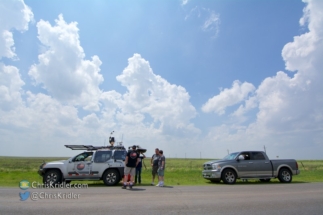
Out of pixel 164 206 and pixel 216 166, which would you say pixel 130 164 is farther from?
pixel 216 166

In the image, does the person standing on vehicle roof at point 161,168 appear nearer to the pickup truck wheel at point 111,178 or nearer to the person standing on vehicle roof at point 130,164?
the person standing on vehicle roof at point 130,164

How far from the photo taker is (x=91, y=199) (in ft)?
27.7

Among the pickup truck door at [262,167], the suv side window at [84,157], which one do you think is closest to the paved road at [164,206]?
the suv side window at [84,157]

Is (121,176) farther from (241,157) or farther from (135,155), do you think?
(241,157)

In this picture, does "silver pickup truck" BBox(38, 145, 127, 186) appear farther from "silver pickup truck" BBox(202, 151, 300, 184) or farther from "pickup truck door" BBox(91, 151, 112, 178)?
"silver pickup truck" BBox(202, 151, 300, 184)

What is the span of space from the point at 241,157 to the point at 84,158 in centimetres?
870

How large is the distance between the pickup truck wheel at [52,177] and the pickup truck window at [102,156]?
193 cm

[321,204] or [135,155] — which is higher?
[135,155]

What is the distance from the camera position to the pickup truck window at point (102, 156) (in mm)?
13580

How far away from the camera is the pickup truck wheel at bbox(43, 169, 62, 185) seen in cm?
1315

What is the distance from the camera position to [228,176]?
47.7 ft

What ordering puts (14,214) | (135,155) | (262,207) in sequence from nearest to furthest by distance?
1. (14,214)
2. (262,207)
3. (135,155)

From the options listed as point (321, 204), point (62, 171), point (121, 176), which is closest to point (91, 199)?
point (121, 176)

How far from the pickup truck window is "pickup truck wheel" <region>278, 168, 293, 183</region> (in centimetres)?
968
